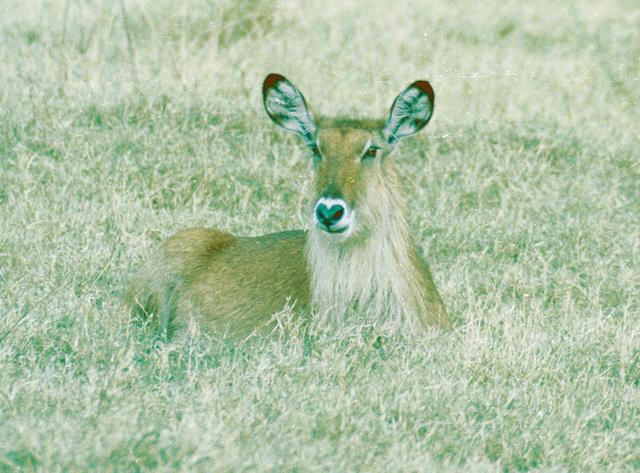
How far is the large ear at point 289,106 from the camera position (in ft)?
19.1

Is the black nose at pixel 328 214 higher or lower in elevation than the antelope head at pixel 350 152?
lower

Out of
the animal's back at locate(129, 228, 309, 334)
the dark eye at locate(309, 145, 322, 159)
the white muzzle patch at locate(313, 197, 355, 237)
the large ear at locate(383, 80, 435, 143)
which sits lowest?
A: the animal's back at locate(129, 228, 309, 334)

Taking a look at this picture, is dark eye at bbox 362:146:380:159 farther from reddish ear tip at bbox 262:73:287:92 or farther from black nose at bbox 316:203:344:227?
reddish ear tip at bbox 262:73:287:92

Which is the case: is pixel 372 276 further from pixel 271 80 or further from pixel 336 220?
pixel 271 80

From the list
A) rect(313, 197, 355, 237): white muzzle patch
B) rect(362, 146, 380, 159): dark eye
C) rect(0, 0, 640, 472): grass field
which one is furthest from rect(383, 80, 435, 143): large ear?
rect(0, 0, 640, 472): grass field

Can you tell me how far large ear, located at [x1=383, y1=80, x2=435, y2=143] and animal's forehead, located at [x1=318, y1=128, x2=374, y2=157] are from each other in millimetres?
136

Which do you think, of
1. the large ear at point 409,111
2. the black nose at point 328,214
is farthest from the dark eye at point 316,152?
the black nose at point 328,214

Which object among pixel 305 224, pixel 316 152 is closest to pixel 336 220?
pixel 316 152

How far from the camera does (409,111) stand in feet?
19.1

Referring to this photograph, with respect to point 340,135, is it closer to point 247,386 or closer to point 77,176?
point 247,386

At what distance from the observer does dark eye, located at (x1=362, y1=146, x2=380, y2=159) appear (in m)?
5.68

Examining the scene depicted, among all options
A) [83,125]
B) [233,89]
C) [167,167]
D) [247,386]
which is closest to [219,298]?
[247,386]

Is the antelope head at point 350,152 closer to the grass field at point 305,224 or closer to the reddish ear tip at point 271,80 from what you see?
the reddish ear tip at point 271,80

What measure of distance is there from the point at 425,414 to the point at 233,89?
5.37 m
